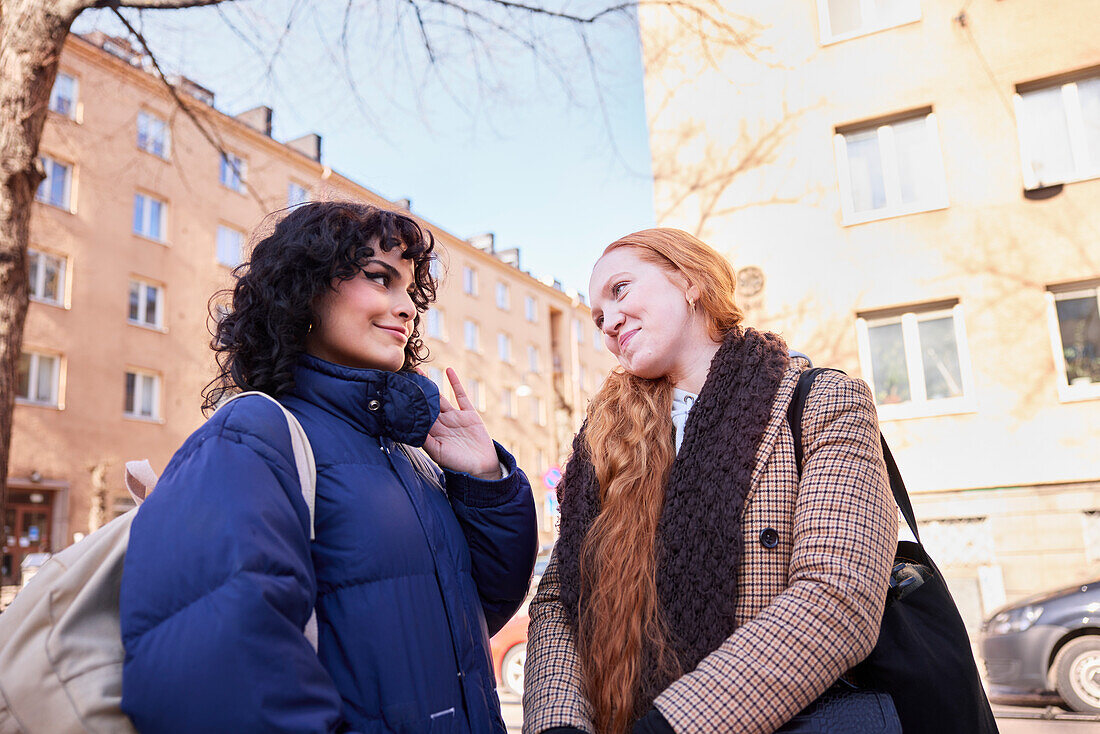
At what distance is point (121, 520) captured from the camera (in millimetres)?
1646

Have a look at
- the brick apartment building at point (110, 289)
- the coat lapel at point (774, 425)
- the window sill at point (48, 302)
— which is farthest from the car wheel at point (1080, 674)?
the window sill at point (48, 302)

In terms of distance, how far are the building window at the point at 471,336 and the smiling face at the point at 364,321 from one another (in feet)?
116

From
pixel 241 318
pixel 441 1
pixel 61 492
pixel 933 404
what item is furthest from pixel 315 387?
pixel 61 492

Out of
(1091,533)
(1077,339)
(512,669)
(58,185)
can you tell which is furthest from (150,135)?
(1091,533)

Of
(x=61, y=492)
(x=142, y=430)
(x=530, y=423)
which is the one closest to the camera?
(x=61, y=492)

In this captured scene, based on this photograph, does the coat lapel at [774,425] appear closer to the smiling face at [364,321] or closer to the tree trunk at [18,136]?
the smiling face at [364,321]

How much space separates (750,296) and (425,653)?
1116 centimetres

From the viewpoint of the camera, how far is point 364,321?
2.13m

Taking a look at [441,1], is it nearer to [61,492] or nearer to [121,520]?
[121,520]

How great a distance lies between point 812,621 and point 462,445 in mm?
1051

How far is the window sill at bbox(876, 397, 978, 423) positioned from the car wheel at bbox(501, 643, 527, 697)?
5.80 m

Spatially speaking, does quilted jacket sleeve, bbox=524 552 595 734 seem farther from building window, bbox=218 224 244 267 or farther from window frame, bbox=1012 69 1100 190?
building window, bbox=218 224 244 267

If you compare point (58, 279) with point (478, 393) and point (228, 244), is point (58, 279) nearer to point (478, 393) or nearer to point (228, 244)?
point (228, 244)

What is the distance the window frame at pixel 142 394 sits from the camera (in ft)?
72.1
